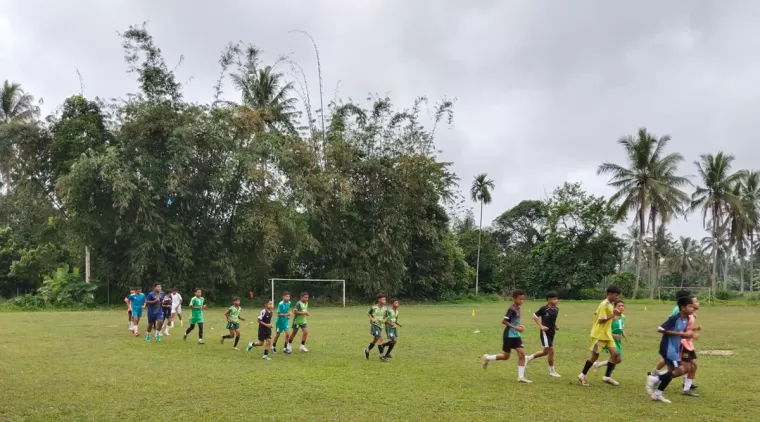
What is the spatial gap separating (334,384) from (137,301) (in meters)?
9.49

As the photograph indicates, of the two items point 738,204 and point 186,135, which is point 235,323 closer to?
point 186,135

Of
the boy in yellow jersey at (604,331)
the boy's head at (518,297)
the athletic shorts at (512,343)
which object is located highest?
the boy's head at (518,297)

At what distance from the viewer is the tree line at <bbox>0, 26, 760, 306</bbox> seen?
32.4 m

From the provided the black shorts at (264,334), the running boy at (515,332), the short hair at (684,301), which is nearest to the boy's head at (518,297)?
the running boy at (515,332)

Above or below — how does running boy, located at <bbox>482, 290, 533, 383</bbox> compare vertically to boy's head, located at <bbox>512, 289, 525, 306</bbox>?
below

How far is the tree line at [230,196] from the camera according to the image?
32.4 m

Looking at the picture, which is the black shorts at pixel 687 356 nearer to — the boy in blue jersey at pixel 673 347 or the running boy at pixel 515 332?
the boy in blue jersey at pixel 673 347

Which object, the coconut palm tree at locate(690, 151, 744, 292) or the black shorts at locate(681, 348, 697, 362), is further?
the coconut palm tree at locate(690, 151, 744, 292)

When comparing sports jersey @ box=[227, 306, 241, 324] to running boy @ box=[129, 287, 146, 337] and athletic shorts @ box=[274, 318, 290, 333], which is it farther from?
running boy @ box=[129, 287, 146, 337]

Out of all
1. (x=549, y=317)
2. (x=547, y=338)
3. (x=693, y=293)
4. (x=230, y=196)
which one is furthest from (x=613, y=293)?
(x=693, y=293)

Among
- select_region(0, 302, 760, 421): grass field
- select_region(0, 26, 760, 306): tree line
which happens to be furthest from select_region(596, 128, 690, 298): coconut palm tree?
select_region(0, 302, 760, 421): grass field

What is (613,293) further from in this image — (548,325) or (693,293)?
(693,293)

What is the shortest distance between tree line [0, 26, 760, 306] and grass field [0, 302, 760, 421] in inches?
667

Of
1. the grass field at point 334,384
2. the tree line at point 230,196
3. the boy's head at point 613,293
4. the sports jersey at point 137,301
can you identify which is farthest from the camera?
the tree line at point 230,196
